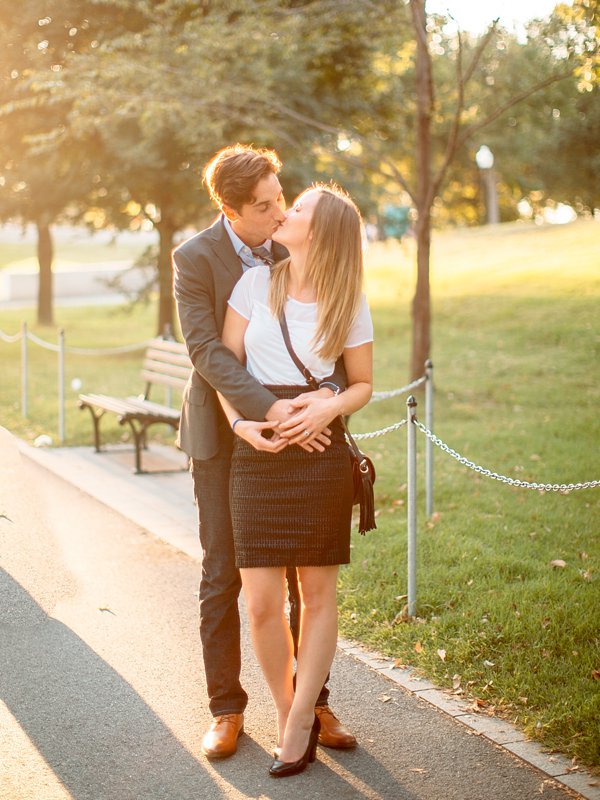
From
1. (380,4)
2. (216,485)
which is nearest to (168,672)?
(216,485)

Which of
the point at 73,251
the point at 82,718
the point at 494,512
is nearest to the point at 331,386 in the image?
the point at 82,718

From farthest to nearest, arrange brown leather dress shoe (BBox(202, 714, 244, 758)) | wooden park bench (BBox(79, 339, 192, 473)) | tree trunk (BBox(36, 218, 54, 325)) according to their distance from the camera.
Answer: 1. tree trunk (BBox(36, 218, 54, 325))
2. wooden park bench (BBox(79, 339, 192, 473))
3. brown leather dress shoe (BBox(202, 714, 244, 758))

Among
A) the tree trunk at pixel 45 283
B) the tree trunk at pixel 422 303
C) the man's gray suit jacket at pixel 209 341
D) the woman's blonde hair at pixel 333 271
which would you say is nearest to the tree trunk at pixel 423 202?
the tree trunk at pixel 422 303


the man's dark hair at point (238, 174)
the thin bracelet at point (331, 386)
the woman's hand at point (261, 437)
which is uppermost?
the man's dark hair at point (238, 174)

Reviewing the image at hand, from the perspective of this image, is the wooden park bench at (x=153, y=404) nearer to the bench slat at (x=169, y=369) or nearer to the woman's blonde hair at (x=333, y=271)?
the bench slat at (x=169, y=369)

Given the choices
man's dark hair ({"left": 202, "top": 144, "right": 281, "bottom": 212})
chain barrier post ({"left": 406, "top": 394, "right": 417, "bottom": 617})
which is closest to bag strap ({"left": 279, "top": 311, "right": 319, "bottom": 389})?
man's dark hair ({"left": 202, "top": 144, "right": 281, "bottom": 212})

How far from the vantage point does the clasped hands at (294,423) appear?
3770mm

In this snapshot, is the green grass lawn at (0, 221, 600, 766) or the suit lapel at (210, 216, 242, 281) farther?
the green grass lawn at (0, 221, 600, 766)

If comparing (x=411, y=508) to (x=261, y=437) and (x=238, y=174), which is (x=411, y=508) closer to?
(x=261, y=437)

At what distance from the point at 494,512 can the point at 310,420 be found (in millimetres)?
4298

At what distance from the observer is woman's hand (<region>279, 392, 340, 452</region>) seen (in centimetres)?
376

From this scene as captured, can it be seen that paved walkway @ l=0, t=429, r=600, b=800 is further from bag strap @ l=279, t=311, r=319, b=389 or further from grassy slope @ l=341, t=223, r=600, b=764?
bag strap @ l=279, t=311, r=319, b=389

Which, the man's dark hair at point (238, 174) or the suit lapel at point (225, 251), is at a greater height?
the man's dark hair at point (238, 174)

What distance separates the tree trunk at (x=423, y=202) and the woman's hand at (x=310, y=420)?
919 cm
